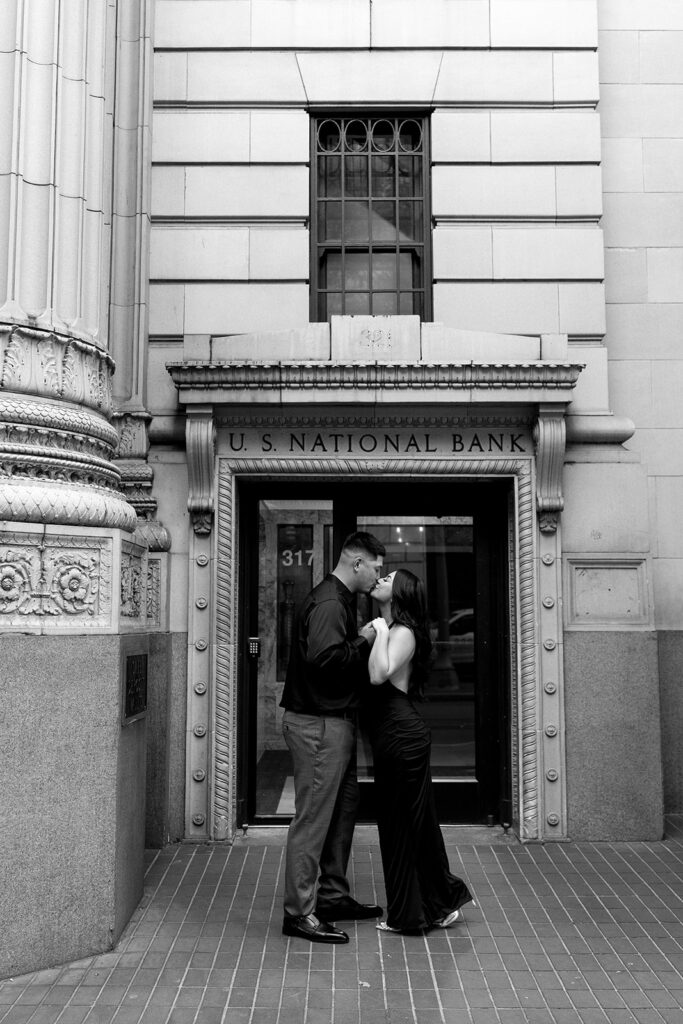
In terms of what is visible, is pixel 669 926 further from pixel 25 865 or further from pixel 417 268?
pixel 417 268

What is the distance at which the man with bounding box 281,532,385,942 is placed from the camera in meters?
5.95

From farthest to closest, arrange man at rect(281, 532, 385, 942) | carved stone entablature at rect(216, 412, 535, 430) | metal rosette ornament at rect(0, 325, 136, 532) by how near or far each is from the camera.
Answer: carved stone entablature at rect(216, 412, 535, 430) < man at rect(281, 532, 385, 942) < metal rosette ornament at rect(0, 325, 136, 532)

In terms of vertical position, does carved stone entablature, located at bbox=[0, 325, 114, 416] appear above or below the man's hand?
above

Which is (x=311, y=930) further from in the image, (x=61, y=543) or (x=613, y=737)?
(x=613, y=737)

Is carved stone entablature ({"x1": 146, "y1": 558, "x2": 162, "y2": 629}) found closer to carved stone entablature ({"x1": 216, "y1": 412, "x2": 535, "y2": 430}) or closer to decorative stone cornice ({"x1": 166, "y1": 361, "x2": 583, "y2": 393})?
carved stone entablature ({"x1": 216, "y1": 412, "x2": 535, "y2": 430})

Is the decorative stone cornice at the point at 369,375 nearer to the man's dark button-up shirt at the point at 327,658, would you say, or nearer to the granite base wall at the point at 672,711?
the man's dark button-up shirt at the point at 327,658

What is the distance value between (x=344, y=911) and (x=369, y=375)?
14.3 feet

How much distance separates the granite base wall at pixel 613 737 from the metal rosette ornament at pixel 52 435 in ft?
14.3

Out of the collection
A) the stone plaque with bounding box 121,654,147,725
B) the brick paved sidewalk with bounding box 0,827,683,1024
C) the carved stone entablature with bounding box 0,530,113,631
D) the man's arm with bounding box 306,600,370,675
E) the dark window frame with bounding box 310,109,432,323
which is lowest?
the brick paved sidewalk with bounding box 0,827,683,1024

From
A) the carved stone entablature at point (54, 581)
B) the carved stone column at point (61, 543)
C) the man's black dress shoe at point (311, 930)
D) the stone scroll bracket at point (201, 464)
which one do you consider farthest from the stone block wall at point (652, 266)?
the carved stone entablature at point (54, 581)

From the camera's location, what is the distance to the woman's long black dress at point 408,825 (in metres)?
5.94

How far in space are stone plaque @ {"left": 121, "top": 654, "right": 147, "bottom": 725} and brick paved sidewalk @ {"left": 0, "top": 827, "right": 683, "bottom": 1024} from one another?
1387mm

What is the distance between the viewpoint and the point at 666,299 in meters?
9.05

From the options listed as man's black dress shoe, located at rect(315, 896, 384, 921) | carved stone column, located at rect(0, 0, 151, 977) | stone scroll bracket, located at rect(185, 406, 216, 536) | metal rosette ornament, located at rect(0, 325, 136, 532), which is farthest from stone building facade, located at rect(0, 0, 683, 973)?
man's black dress shoe, located at rect(315, 896, 384, 921)
